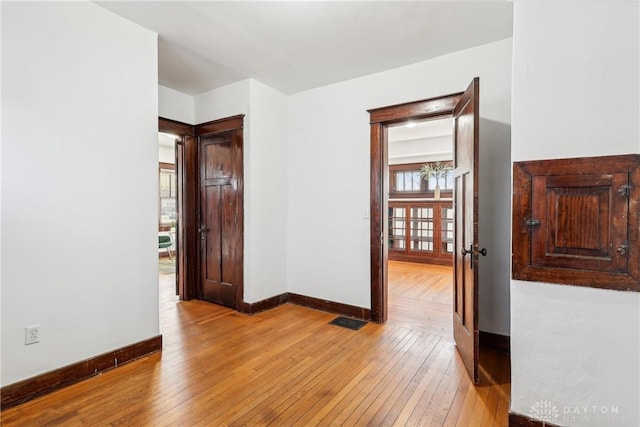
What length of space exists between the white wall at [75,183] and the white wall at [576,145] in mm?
2751

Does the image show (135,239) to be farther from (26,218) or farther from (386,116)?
(386,116)

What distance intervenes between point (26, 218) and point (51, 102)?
2.63 ft

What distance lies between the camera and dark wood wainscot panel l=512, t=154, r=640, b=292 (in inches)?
59.6

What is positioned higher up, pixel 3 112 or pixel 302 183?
pixel 3 112

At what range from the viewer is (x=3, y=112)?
1933 mm

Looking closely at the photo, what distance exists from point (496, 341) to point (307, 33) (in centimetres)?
319

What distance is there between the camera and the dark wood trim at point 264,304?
12.0 ft

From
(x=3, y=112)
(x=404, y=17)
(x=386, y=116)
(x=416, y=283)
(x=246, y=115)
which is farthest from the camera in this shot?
(x=416, y=283)

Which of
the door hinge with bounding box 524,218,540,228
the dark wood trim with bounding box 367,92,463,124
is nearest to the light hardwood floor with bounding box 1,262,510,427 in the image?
the door hinge with bounding box 524,218,540,228

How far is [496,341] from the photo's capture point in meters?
2.82

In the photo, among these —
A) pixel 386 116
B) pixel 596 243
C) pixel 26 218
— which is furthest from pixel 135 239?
pixel 596 243

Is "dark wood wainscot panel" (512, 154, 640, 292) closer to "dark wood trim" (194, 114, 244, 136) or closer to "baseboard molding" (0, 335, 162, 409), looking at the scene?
"baseboard molding" (0, 335, 162, 409)

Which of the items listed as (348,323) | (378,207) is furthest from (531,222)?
(348,323)

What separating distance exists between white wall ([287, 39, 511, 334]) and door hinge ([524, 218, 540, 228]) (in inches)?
42.8
